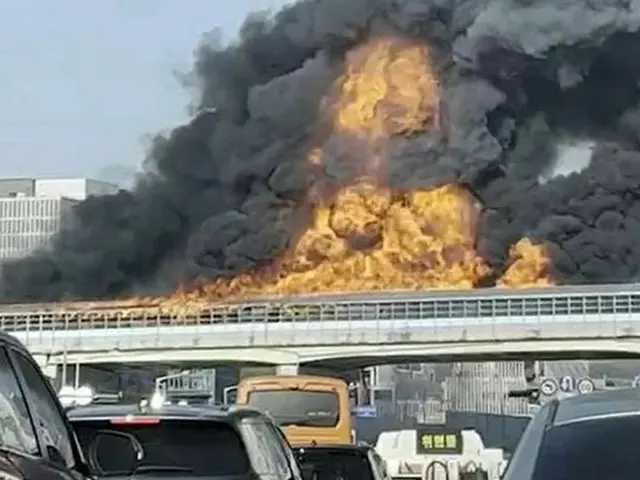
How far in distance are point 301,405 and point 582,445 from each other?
2242 cm

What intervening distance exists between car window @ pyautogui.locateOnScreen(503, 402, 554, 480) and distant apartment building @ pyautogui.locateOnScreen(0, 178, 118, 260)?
75938 mm

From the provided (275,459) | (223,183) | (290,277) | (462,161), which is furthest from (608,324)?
(275,459)

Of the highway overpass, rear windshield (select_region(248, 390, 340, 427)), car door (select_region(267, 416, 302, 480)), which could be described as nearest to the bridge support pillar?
the highway overpass

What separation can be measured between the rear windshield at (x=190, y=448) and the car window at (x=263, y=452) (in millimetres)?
126

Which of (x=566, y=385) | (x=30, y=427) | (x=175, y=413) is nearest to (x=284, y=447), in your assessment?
(x=175, y=413)

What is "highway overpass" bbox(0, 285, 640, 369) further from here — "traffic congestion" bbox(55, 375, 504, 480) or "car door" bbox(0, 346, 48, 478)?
"car door" bbox(0, 346, 48, 478)

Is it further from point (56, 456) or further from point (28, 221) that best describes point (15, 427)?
point (28, 221)

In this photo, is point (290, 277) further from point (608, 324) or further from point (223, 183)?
point (608, 324)

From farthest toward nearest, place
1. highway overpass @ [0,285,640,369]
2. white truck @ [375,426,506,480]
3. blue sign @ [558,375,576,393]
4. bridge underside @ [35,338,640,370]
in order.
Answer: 1. highway overpass @ [0,285,640,369]
2. bridge underside @ [35,338,640,370]
3. white truck @ [375,426,506,480]
4. blue sign @ [558,375,576,393]

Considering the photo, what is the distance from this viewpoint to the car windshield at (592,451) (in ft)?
16.0

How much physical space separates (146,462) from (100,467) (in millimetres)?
500

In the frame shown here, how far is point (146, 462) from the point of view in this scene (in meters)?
8.09

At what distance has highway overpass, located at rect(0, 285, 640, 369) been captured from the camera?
70.1 meters

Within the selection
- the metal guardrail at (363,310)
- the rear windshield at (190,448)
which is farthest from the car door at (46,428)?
the metal guardrail at (363,310)
